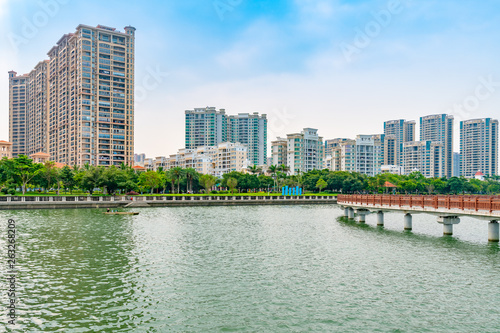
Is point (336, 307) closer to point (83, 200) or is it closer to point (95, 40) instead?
point (83, 200)

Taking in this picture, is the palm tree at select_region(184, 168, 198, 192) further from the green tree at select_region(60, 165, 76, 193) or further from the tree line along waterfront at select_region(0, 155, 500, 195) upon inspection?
the green tree at select_region(60, 165, 76, 193)

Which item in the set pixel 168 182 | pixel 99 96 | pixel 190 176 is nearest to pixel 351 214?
pixel 190 176

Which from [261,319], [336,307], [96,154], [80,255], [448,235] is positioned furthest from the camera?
[96,154]

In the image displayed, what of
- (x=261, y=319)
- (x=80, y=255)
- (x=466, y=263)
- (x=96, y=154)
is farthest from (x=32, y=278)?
(x=96, y=154)

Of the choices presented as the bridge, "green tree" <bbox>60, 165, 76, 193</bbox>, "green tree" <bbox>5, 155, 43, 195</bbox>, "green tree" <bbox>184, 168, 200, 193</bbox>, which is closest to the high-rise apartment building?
"green tree" <bbox>184, 168, 200, 193</bbox>

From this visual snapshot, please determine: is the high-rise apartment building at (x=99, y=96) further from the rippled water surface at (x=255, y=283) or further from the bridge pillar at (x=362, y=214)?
the rippled water surface at (x=255, y=283)

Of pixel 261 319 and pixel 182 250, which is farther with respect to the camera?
pixel 182 250

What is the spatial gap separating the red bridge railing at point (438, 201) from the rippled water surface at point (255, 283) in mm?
3844

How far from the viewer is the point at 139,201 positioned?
305ft

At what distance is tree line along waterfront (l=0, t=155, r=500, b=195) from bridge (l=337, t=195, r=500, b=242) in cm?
6839

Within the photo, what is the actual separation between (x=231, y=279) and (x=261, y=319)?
288 inches

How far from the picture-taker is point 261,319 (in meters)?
19.0

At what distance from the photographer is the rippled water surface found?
1864cm

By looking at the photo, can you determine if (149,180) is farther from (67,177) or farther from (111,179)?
(111,179)
